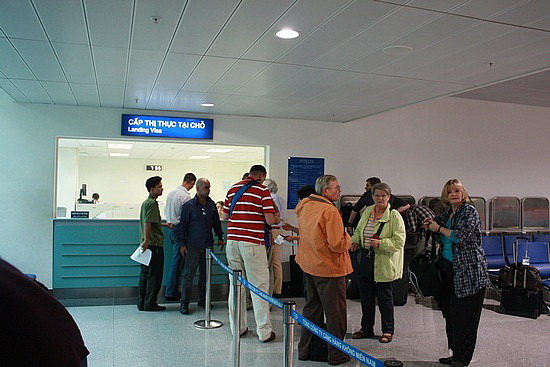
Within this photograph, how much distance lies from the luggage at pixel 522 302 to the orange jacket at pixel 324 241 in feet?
10.9

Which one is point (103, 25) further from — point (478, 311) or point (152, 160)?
point (152, 160)

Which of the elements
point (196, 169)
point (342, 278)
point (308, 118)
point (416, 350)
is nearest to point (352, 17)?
point (342, 278)

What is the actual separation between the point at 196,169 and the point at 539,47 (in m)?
15.3

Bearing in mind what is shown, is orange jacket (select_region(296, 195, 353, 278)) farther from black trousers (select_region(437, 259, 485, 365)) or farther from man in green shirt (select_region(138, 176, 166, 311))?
man in green shirt (select_region(138, 176, 166, 311))

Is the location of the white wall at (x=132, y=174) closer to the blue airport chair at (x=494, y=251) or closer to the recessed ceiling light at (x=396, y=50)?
the blue airport chair at (x=494, y=251)

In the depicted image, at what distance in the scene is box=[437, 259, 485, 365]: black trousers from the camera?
14.0ft

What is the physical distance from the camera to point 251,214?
16.9 feet

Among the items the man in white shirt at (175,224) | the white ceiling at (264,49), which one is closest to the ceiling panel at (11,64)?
the white ceiling at (264,49)

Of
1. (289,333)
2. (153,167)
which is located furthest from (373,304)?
(153,167)

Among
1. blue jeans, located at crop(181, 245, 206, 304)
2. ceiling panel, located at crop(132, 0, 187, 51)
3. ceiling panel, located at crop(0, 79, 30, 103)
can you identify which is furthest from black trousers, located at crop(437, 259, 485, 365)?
ceiling panel, located at crop(0, 79, 30, 103)

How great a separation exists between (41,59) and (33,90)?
63.2 inches

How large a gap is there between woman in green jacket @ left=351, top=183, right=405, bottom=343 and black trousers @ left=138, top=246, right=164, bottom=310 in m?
2.53

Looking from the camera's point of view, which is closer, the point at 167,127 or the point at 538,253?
the point at 167,127

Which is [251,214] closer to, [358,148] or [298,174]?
A: [298,174]
